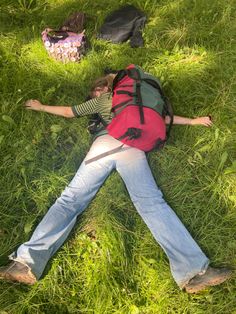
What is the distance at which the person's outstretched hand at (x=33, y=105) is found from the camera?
12.4 ft

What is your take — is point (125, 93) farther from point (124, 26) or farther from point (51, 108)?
point (124, 26)

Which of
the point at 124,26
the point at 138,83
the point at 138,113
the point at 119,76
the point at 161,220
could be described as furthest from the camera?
the point at 124,26

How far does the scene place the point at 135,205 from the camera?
3264 mm

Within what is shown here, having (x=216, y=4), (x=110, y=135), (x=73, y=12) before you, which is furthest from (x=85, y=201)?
(x=216, y=4)

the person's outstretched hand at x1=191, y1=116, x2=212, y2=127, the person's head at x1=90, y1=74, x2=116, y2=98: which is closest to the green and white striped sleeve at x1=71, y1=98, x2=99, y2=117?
the person's head at x1=90, y1=74, x2=116, y2=98

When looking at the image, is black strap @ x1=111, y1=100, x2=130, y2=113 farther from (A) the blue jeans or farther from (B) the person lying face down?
(A) the blue jeans

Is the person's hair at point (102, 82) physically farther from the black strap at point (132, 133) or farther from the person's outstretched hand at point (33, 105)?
the black strap at point (132, 133)

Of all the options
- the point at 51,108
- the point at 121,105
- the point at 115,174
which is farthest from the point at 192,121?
the point at 51,108

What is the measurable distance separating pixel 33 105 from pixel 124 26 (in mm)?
1491

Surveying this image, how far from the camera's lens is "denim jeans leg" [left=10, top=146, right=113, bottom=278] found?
2.97m

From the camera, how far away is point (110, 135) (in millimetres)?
3432

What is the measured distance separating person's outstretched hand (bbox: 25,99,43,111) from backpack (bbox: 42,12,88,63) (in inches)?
25.6

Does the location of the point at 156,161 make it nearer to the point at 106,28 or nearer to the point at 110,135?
the point at 110,135

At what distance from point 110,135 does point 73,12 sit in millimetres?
2027
